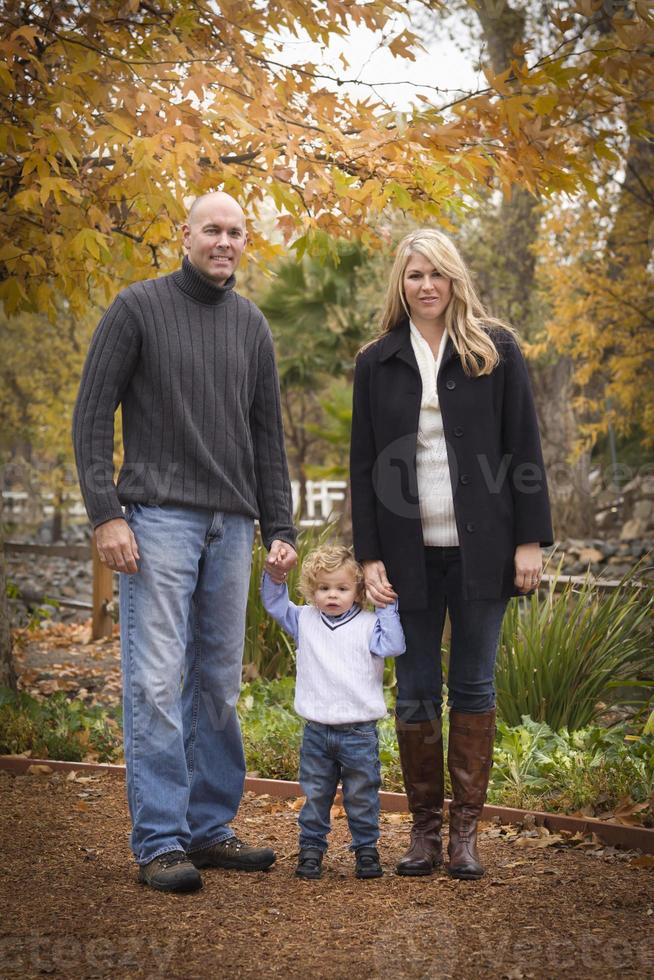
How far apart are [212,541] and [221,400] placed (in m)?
0.46

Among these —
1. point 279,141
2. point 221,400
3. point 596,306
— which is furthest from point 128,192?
point 596,306

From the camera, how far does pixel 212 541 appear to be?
351 cm

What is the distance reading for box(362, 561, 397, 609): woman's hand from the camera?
11.4ft

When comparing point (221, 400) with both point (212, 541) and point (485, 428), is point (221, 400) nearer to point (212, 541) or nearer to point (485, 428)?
point (212, 541)

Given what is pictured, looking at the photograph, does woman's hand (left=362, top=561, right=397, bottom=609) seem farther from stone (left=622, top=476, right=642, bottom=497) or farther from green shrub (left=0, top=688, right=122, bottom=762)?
stone (left=622, top=476, right=642, bottom=497)

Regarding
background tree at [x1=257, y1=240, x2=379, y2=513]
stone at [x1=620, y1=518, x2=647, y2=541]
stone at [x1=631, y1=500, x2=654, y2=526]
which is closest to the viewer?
stone at [x1=620, y1=518, x2=647, y2=541]

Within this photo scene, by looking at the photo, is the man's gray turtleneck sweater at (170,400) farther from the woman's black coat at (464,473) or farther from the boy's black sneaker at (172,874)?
the boy's black sneaker at (172,874)

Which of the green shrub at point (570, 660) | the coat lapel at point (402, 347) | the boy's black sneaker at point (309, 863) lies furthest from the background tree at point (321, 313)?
the boy's black sneaker at point (309, 863)

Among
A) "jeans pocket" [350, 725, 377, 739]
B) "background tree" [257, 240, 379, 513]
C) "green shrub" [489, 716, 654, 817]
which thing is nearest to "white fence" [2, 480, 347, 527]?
"background tree" [257, 240, 379, 513]

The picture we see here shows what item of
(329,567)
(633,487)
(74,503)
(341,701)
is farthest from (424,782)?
(74,503)

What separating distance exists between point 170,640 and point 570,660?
2524 mm

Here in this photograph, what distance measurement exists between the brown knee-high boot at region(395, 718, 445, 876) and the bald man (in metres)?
0.51

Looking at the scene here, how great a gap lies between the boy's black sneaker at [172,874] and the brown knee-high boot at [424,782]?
69 cm

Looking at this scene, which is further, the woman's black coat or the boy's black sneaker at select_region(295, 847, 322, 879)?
the boy's black sneaker at select_region(295, 847, 322, 879)
